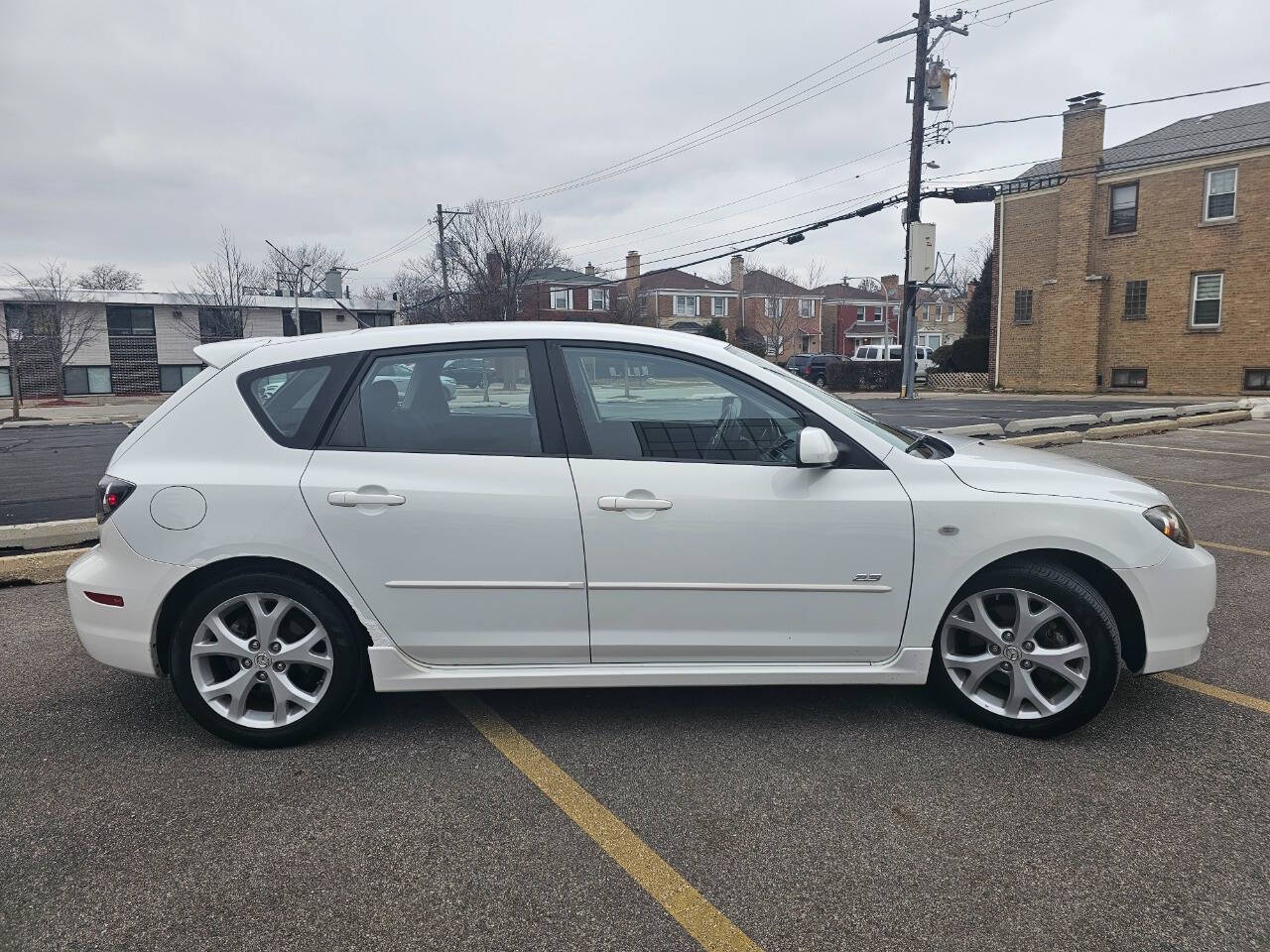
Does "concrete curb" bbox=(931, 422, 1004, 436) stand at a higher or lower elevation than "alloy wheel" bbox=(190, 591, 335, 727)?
higher

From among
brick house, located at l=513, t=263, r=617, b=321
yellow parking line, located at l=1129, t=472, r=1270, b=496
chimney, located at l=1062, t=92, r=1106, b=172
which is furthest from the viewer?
brick house, located at l=513, t=263, r=617, b=321

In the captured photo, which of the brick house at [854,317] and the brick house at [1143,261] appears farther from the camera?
the brick house at [854,317]

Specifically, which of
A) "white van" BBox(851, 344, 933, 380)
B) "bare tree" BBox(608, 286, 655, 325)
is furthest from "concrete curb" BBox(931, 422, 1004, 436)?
Result: "bare tree" BBox(608, 286, 655, 325)

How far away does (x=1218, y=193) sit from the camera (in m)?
24.9

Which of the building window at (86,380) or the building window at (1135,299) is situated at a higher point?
the building window at (1135,299)

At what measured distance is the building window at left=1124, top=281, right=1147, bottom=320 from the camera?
26.5m

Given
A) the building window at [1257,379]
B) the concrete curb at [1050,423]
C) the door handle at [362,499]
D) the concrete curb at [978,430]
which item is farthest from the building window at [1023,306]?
the door handle at [362,499]

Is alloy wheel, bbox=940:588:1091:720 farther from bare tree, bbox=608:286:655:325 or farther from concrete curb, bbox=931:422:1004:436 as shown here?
bare tree, bbox=608:286:655:325

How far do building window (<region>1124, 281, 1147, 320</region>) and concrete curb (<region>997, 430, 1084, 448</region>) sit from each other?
17.4m

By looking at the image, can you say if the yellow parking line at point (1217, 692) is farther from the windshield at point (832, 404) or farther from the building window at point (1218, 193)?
the building window at point (1218, 193)

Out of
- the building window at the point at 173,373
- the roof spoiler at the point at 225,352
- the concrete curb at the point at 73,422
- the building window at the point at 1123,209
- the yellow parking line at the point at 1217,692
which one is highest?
the building window at the point at 1123,209

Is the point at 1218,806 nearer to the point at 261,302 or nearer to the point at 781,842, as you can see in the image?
the point at 781,842

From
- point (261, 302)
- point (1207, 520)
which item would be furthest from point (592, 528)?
point (261, 302)

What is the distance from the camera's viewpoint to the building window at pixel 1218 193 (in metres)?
24.7
